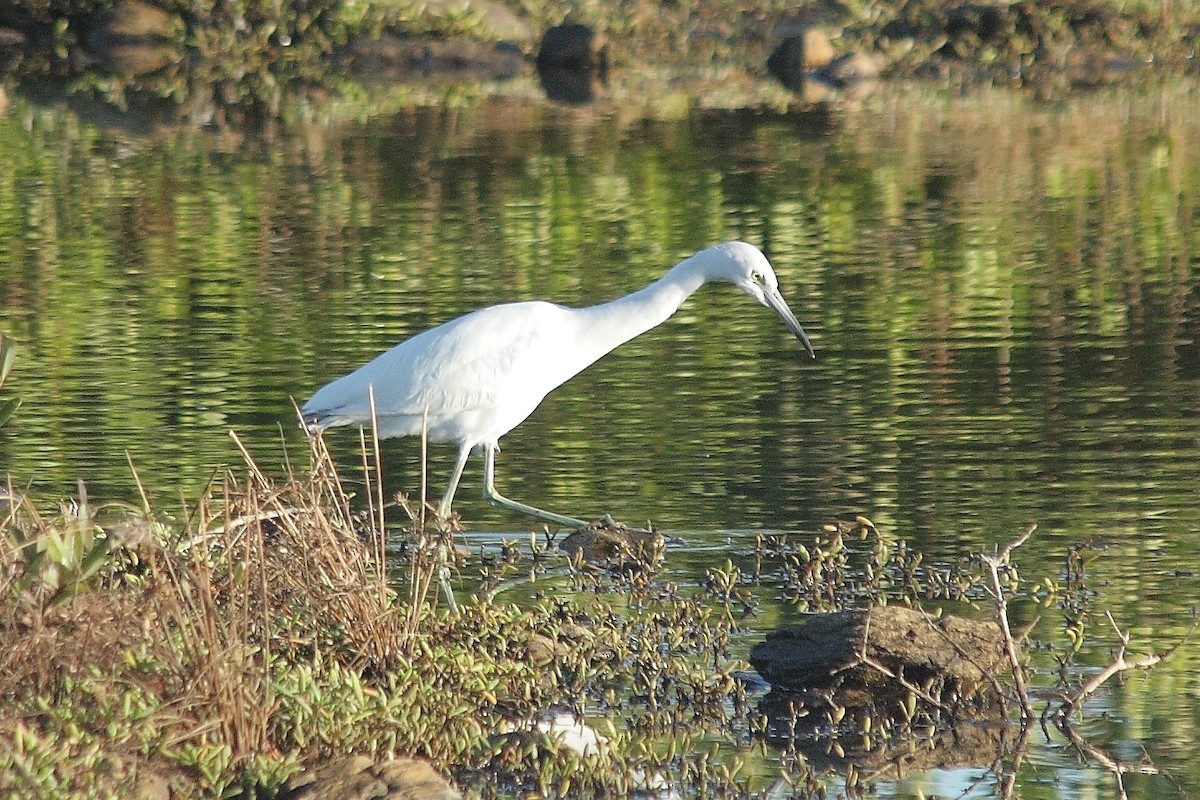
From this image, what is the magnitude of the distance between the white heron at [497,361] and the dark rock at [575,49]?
2183cm

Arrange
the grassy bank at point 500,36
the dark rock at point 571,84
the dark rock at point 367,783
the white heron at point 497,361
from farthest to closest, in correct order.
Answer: the grassy bank at point 500,36
the dark rock at point 571,84
the white heron at point 497,361
the dark rock at point 367,783

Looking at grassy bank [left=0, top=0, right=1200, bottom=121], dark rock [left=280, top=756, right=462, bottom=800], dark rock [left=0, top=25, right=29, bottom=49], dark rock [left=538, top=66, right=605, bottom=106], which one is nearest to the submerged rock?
dark rock [left=280, top=756, right=462, bottom=800]

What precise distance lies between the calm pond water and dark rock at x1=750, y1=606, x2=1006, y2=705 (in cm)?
35

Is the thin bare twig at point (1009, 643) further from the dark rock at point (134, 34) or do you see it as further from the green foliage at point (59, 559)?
the dark rock at point (134, 34)

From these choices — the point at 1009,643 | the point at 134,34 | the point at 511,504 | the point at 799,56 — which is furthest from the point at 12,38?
the point at 1009,643

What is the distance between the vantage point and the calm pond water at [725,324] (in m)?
8.01

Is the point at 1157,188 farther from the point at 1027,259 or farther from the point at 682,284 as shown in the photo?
the point at 682,284

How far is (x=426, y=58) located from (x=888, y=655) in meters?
25.1

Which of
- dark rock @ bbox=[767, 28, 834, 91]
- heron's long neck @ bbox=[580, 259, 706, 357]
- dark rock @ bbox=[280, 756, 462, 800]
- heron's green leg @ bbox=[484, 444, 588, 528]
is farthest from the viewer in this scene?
dark rock @ bbox=[767, 28, 834, 91]

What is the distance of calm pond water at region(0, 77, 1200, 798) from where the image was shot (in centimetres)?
801

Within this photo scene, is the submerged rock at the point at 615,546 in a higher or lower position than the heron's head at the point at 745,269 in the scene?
lower

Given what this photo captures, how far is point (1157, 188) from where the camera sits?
1730cm

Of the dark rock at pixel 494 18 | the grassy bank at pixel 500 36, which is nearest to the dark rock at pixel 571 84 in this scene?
the grassy bank at pixel 500 36

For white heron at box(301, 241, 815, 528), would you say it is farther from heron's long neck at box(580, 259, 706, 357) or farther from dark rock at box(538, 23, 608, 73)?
dark rock at box(538, 23, 608, 73)
